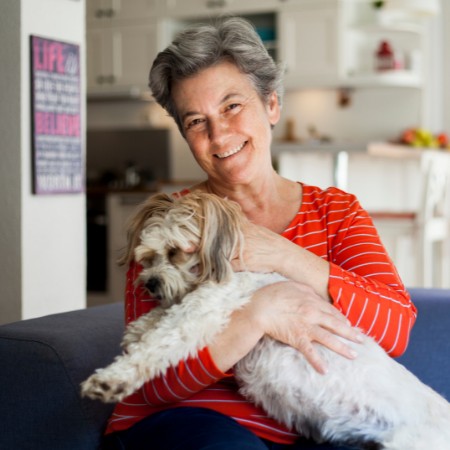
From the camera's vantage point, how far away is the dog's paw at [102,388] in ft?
5.28

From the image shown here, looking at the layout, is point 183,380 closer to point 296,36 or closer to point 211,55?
point 211,55

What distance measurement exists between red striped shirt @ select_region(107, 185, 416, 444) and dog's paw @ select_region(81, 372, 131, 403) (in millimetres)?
127

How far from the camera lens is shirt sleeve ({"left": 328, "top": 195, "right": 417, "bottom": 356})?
1.80 m

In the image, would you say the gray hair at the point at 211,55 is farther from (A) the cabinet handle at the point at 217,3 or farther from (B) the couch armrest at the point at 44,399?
(A) the cabinet handle at the point at 217,3

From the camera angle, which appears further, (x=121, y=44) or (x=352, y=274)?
(x=121, y=44)

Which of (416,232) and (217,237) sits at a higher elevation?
(217,237)

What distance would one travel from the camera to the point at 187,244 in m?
1.79

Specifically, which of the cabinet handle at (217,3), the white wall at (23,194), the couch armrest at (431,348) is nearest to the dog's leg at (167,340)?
the couch armrest at (431,348)

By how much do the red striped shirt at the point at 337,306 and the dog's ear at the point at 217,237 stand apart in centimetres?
18

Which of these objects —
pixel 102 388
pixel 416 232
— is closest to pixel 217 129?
pixel 102 388

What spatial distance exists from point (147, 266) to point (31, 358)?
37 centimetres

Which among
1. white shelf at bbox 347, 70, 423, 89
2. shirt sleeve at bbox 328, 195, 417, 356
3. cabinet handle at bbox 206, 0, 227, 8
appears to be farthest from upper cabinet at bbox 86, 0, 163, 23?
shirt sleeve at bbox 328, 195, 417, 356

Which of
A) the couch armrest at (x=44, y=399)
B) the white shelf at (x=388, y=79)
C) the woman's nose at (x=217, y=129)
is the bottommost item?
the couch armrest at (x=44, y=399)

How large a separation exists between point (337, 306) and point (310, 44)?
571 centimetres
